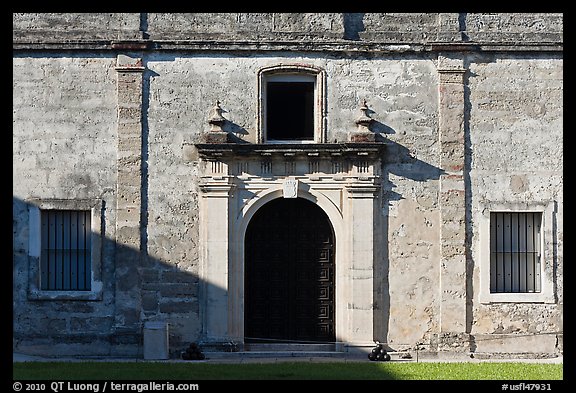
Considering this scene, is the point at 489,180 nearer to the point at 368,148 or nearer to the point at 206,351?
the point at 368,148

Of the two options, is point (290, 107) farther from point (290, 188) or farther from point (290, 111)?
point (290, 188)

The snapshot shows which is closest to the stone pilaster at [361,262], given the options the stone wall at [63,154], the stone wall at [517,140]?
the stone wall at [517,140]

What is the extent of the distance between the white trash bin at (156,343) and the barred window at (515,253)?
5702 mm

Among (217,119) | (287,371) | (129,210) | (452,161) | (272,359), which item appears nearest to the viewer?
(287,371)

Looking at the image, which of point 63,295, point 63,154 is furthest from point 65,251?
point 63,154

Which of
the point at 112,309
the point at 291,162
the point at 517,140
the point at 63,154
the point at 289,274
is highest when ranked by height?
the point at 517,140

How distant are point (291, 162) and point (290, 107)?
39.9 inches

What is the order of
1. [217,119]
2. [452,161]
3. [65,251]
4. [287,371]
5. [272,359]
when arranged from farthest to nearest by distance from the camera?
1. [65,251]
2. [452,161]
3. [217,119]
4. [272,359]
5. [287,371]

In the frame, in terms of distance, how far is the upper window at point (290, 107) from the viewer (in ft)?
63.0

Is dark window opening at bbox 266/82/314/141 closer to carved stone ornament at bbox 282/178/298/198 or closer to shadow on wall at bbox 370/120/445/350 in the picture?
carved stone ornament at bbox 282/178/298/198

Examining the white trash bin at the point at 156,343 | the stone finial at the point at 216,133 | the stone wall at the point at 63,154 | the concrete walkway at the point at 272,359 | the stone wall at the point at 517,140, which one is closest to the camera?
the concrete walkway at the point at 272,359

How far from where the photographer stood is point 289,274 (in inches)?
757

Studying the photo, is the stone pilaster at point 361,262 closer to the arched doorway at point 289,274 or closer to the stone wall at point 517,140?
the arched doorway at point 289,274

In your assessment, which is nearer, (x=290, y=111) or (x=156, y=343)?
(x=156, y=343)
